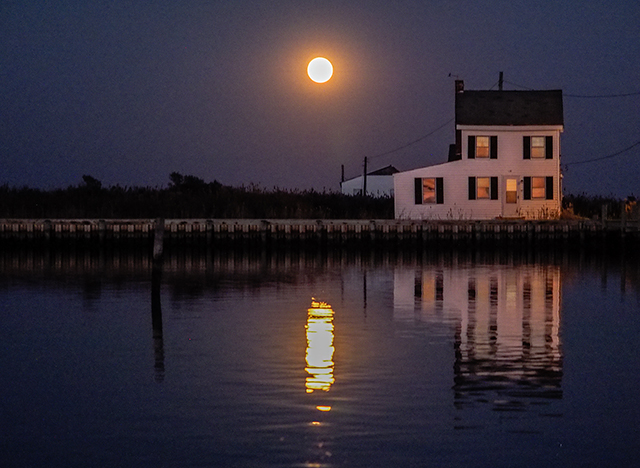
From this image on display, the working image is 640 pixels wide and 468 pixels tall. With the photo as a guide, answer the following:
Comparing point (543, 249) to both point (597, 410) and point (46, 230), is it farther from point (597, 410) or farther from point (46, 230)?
point (597, 410)

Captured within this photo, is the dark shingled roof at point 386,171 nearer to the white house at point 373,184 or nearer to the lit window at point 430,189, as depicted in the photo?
the white house at point 373,184

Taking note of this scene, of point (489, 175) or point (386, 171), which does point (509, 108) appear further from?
Answer: point (386, 171)

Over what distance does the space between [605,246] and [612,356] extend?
122 feet

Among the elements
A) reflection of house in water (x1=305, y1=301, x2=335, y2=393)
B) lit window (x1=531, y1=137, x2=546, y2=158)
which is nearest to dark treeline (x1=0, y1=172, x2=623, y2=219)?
lit window (x1=531, y1=137, x2=546, y2=158)

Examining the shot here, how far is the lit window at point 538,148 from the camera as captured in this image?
172 ft

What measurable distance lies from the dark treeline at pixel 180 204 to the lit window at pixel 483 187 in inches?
335

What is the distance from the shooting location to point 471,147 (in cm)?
5225

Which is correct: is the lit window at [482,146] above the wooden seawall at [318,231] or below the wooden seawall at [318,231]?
above

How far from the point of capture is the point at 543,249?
51.2 m

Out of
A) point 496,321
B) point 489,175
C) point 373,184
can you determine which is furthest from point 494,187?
point 373,184

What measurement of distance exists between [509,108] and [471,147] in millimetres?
3090

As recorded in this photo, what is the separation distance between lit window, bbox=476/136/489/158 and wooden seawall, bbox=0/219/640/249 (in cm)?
401

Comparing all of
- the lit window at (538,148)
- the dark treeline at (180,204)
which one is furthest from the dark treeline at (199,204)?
the lit window at (538,148)

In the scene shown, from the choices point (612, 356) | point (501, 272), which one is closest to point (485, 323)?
Answer: point (612, 356)
